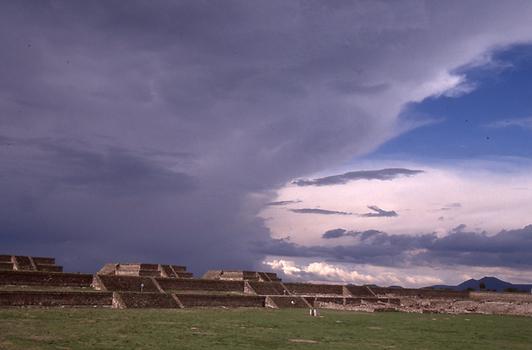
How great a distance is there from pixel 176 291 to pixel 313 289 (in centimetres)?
1904

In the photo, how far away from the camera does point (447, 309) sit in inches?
1955

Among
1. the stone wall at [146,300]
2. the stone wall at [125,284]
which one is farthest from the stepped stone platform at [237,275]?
the stone wall at [146,300]

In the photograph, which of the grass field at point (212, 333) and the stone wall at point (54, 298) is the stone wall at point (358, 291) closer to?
the grass field at point (212, 333)

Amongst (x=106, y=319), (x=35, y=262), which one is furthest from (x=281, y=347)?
(x=35, y=262)

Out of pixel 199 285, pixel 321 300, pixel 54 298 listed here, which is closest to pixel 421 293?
pixel 321 300

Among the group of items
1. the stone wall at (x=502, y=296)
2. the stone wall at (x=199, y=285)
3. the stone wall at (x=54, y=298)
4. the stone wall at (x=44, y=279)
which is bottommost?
the stone wall at (x=502, y=296)

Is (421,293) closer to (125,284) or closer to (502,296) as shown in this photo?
(502,296)

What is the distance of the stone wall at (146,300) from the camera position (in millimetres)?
34719

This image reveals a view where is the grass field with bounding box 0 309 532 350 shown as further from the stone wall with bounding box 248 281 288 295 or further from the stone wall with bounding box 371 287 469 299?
the stone wall with bounding box 371 287 469 299

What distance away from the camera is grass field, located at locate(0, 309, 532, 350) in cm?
1847

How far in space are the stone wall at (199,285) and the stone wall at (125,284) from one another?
6.00 ft

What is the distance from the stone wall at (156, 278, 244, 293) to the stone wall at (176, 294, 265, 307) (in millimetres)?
4352

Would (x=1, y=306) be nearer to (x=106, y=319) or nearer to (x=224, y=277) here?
(x=106, y=319)

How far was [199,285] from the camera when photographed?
45719 millimetres
